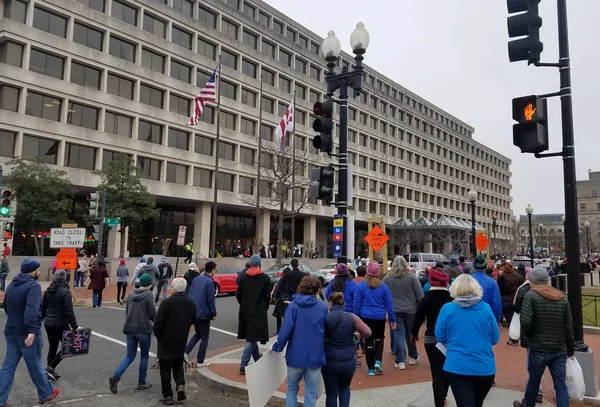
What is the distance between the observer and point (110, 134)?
37656 millimetres

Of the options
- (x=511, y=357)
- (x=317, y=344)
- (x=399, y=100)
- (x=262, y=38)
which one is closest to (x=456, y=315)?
(x=317, y=344)

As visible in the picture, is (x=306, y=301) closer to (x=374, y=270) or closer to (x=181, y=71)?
(x=374, y=270)

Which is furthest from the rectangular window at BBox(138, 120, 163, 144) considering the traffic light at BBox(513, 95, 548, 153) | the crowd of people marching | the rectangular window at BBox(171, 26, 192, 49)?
the traffic light at BBox(513, 95, 548, 153)

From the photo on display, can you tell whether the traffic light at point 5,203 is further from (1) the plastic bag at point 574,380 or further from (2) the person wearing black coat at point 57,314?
Answer: (1) the plastic bag at point 574,380

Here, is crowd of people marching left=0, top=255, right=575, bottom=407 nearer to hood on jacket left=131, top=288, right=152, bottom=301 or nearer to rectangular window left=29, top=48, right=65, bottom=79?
hood on jacket left=131, top=288, right=152, bottom=301

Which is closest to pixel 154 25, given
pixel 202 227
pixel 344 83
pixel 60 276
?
pixel 202 227

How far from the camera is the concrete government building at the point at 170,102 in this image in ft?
111

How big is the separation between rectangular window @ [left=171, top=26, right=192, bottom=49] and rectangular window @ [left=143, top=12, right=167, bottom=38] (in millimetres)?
860

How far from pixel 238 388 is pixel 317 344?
253cm

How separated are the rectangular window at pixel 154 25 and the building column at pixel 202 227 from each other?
16.1 m

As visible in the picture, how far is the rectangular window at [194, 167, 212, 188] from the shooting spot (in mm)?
44250

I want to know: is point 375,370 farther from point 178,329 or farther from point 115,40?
point 115,40

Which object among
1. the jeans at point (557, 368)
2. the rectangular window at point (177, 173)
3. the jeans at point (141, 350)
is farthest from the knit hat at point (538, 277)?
the rectangular window at point (177, 173)

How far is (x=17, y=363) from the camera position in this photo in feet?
19.9
